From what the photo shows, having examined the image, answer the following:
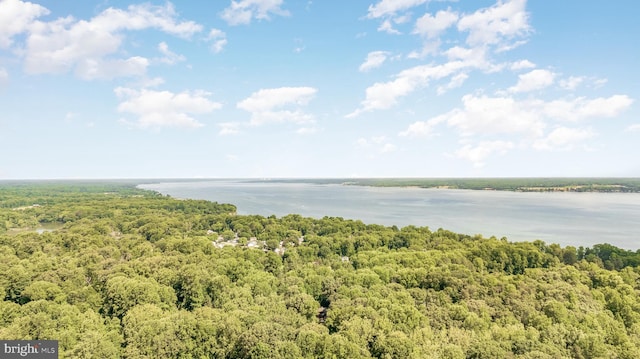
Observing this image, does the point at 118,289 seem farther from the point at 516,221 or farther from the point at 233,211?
the point at 516,221

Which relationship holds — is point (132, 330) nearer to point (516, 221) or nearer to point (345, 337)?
point (345, 337)

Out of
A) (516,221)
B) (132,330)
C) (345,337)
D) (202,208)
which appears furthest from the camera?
(202,208)

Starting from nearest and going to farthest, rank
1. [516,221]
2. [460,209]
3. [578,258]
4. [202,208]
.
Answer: [578,258] < [516,221] < [202,208] < [460,209]

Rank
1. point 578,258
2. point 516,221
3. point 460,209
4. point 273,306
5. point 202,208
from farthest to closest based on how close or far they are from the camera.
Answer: point 460,209 → point 202,208 → point 516,221 → point 578,258 → point 273,306

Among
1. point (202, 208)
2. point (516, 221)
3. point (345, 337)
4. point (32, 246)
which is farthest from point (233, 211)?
point (345, 337)

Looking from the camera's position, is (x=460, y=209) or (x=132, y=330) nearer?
(x=132, y=330)

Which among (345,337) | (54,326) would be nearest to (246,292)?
(345,337)
